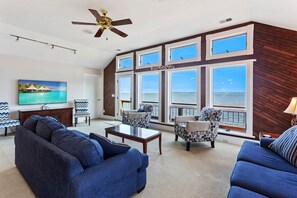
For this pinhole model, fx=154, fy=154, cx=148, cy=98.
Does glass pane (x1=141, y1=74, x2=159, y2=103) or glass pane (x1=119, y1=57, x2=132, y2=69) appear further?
glass pane (x1=119, y1=57, x2=132, y2=69)

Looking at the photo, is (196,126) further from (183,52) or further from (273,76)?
(183,52)

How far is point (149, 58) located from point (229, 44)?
2.80 m

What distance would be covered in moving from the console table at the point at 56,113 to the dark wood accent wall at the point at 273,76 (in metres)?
5.93

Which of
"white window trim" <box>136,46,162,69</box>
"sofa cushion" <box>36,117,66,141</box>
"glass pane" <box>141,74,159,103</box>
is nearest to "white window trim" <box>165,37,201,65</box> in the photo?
"white window trim" <box>136,46,162,69</box>

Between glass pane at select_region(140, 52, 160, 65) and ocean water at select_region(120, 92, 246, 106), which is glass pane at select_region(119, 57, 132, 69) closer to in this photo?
glass pane at select_region(140, 52, 160, 65)

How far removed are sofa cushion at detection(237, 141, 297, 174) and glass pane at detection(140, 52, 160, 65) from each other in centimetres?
416

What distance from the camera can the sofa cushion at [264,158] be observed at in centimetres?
176

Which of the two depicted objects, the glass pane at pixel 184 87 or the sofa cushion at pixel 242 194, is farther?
the glass pane at pixel 184 87

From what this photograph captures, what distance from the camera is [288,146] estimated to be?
6.33 ft

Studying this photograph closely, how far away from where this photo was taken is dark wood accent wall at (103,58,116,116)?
720 cm

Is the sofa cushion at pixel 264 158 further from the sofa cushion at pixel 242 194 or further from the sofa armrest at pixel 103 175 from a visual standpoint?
the sofa armrest at pixel 103 175

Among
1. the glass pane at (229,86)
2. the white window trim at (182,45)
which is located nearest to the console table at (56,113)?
the white window trim at (182,45)

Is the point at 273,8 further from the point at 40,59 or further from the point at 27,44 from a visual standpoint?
the point at 40,59

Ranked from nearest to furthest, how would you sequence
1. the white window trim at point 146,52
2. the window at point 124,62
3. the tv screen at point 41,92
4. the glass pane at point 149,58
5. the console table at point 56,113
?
the console table at point 56,113 → the tv screen at point 41,92 → the white window trim at point 146,52 → the glass pane at point 149,58 → the window at point 124,62
